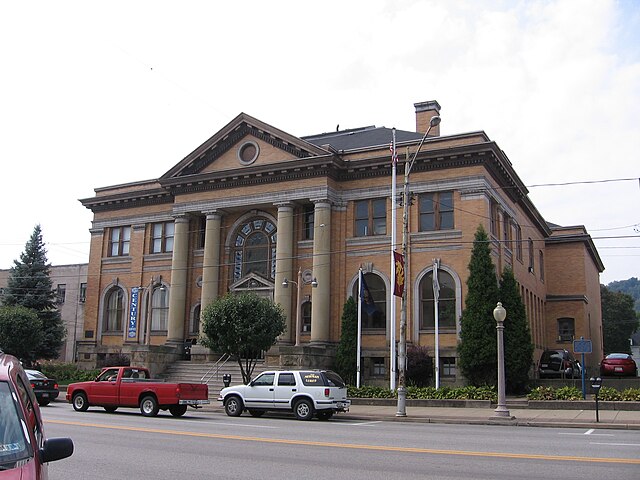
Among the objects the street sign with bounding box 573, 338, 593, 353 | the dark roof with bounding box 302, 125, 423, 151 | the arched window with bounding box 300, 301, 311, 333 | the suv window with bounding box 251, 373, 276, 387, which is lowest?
the suv window with bounding box 251, 373, 276, 387

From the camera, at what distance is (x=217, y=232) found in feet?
136

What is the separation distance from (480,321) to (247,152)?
17.3 metres

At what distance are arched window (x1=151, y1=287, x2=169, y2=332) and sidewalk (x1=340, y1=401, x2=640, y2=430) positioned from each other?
20689 millimetres

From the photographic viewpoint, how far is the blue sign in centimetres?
4388

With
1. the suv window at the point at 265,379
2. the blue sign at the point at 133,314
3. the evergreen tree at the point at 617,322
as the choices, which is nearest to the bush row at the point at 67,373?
the blue sign at the point at 133,314

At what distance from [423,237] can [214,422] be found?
1907 centimetres

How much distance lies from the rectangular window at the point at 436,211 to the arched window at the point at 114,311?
862 inches

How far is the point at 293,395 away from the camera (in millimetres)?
22438

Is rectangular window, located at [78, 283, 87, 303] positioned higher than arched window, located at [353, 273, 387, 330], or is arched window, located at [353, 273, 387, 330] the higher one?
rectangular window, located at [78, 283, 87, 303]

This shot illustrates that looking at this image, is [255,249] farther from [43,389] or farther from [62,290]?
[62,290]

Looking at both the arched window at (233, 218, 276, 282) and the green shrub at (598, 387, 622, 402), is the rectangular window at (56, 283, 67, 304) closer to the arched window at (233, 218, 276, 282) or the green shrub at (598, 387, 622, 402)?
the arched window at (233, 218, 276, 282)

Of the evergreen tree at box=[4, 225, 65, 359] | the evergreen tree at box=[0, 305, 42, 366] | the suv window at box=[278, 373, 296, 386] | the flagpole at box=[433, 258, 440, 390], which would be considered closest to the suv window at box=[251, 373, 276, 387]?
the suv window at box=[278, 373, 296, 386]

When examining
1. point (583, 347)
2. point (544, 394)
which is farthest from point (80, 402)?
point (583, 347)

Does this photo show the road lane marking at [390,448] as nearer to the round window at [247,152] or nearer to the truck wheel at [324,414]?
the truck wheel at [324,414]
